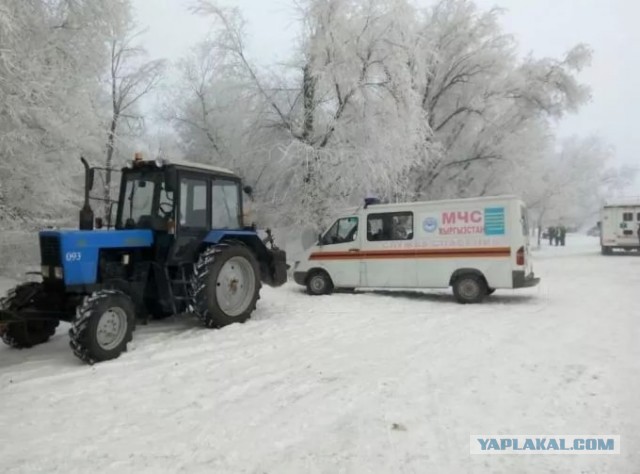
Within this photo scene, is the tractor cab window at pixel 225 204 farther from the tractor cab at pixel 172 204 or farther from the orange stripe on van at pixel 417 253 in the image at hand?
the orange stripe on van at pixel 417 253

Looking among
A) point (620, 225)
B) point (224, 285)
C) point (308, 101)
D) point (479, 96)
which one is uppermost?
point (479, 96)

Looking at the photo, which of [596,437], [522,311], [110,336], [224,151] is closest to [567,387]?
[596,437]

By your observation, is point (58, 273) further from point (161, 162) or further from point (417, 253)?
point (417, 253)

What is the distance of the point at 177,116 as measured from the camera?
78.6 feet

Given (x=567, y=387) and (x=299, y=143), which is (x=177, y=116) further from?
(x=567, y=387)

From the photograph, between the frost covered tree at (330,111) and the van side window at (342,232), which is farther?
the frost covered tree at (330,111)

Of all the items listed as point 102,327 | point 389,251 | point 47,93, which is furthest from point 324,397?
point 47,93

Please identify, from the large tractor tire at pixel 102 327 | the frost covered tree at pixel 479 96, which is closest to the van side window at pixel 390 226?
the large tractor tire at pixel 102 327

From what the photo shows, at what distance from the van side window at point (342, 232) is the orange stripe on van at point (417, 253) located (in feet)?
1.04

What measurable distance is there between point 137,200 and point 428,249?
6.07 meters

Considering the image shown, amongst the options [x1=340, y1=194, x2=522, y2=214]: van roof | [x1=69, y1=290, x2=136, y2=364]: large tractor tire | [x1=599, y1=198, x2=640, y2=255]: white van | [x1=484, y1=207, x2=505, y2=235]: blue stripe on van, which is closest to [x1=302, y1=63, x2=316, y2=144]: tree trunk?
[x1=340, y1=194, x2=522, y2=214]: van roof

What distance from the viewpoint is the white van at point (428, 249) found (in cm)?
966

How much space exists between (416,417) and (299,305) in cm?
562

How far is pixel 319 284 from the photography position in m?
11.6
